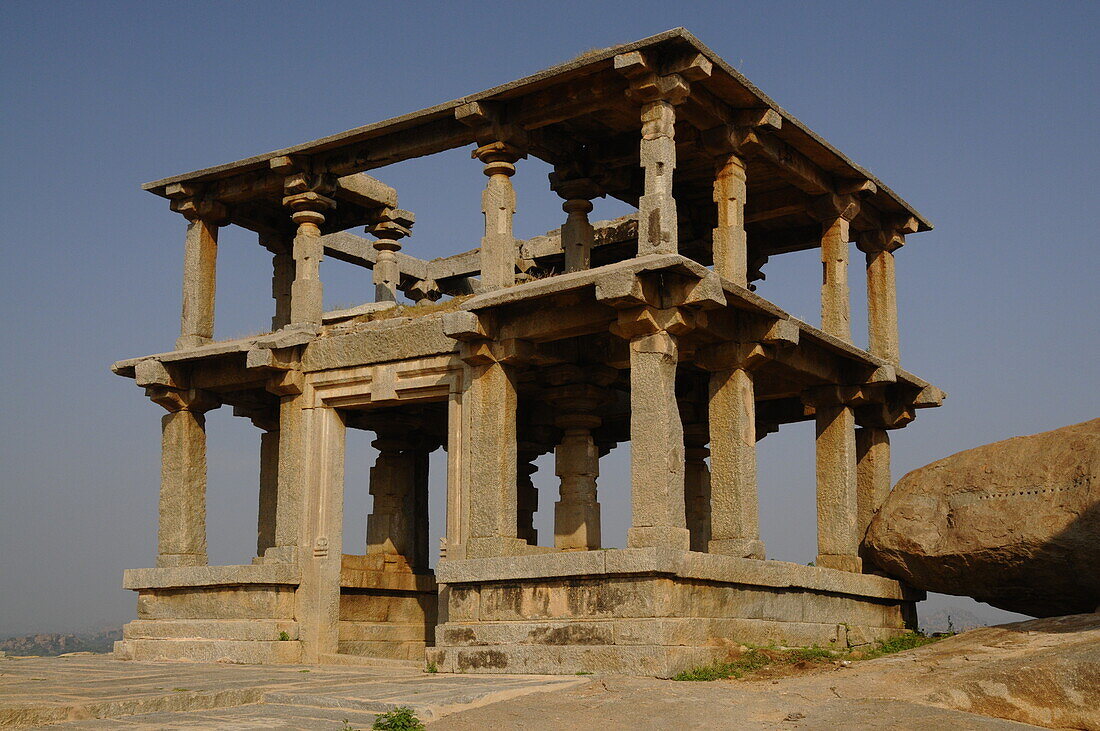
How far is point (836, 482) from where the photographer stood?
17.4 m

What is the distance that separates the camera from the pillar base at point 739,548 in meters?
14.5

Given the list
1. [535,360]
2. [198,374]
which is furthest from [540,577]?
[198,374]

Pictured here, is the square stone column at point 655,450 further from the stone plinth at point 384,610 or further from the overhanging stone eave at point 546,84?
the stone plinth at point 384,610

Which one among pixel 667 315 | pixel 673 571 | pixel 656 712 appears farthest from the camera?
pixel 667 315

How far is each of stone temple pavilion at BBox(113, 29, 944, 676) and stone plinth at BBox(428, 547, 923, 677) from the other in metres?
0.03

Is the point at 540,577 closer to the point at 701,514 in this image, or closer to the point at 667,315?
the point at 667,315

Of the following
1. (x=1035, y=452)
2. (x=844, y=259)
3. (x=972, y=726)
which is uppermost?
(x=844, y=259)

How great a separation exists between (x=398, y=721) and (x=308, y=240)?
1035 centimetres

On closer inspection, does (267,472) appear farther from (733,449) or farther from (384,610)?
(733,449)

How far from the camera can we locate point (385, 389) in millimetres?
16922

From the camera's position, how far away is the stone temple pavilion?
1348 cm

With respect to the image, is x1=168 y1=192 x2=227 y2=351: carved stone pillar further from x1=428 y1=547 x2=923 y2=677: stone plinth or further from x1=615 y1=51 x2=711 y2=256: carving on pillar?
x1=615 y1=51 x2=711 y2=256: carving on pillar

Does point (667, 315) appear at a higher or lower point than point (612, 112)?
lower

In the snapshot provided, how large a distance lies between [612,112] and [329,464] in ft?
20.5
